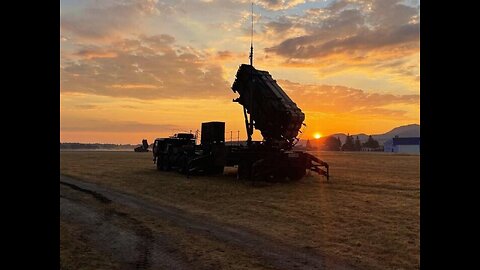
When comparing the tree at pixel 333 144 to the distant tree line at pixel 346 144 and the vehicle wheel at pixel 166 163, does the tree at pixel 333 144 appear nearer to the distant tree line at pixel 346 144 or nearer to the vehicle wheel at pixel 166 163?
the distant tree line at pixel 346 144

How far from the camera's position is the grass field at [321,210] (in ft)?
27.1

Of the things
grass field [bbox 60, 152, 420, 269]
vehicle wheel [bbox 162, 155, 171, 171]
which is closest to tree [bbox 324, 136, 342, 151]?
vehicle wheel [bbox 162, 155, 171, 171]

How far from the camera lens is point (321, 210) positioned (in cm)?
1264

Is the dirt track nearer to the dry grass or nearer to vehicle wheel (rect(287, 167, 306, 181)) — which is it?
the dry grass

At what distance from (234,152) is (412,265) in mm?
15532

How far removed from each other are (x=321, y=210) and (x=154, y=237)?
5950mm

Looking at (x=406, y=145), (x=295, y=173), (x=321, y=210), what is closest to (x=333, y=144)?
(x=406, y=145)

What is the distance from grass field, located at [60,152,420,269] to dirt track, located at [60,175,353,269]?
0.59m

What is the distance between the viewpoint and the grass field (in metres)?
8.26

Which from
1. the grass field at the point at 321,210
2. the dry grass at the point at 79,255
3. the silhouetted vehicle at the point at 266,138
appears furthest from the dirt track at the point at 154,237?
the silhouetted vehicle at the point at 266,138

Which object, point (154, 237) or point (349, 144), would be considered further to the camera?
point (349, 144)

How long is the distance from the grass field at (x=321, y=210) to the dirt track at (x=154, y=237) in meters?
0.59

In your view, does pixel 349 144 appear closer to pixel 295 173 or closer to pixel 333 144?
pixel 333 144
